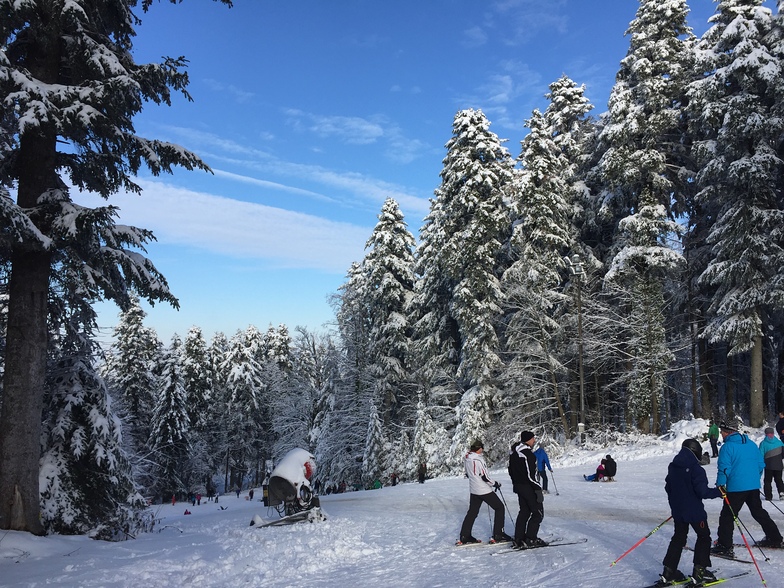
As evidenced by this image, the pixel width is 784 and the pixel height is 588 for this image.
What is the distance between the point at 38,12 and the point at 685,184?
27.0 m

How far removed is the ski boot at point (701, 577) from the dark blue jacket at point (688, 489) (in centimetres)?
52

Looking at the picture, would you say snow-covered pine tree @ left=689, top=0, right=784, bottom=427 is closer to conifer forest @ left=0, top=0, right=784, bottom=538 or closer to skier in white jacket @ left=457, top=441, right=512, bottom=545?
conifer forest @ left=0, top=0, right=784, bottom=538

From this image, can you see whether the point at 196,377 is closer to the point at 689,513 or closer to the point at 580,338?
the point at 580,338

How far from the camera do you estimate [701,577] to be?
21.5 feet

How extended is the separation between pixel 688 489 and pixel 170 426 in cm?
4698

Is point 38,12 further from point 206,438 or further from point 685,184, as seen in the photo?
point 206,438

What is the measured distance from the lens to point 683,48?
28.0m

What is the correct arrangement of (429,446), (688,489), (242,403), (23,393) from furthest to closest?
(242,403)
(429,446)
(23,393)
(688,489)

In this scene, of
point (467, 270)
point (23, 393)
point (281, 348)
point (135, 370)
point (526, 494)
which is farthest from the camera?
point (281, 348)

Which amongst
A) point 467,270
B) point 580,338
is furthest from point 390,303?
point 580,338

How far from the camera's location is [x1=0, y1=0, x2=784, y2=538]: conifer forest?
36.2 feet

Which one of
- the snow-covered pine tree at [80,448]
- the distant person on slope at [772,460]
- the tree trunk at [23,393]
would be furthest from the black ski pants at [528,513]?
the tree trunk at [23,393]

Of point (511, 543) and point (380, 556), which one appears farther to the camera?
point (380, 556)

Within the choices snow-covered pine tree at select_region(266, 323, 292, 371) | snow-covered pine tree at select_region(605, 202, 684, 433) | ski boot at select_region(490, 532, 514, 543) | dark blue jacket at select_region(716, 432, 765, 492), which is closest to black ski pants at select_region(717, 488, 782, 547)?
dark blue jacket at select_region(716, 432, 765, 492)
